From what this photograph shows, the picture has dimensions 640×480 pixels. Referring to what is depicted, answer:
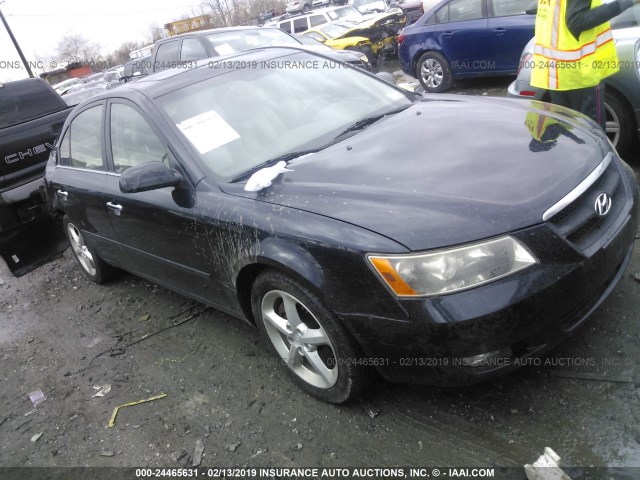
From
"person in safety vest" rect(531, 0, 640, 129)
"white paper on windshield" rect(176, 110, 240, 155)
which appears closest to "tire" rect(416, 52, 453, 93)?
"person in safety vest" rect(531, 0, 640, 129)

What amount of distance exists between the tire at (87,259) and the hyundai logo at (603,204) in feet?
12.8

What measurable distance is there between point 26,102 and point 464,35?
20.3 ft

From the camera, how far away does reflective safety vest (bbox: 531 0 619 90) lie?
3680 millimetres

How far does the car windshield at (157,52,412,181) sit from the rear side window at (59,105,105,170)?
950 millimetres

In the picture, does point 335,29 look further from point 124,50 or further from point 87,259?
point 124,50

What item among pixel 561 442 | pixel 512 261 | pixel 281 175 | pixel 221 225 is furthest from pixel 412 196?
pixel 561 442

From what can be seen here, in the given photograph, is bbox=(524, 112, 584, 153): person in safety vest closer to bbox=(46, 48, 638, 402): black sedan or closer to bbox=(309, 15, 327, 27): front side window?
bbox=(46, 48, 638, 402): black sedan

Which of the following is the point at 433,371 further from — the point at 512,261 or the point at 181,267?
the point at 181,267

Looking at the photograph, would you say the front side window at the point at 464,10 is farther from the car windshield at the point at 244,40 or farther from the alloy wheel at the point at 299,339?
the alloy wheel at the point at 299,339

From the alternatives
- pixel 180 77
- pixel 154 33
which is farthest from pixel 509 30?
pixel 154 33

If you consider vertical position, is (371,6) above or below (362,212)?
below

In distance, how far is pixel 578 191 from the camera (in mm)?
2162

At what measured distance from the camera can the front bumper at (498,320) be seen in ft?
6.43

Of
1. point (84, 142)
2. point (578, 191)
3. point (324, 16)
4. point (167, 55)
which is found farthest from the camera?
point (324, 16)
